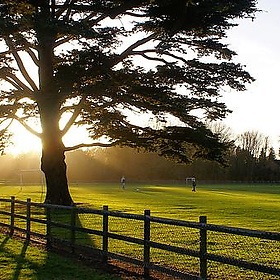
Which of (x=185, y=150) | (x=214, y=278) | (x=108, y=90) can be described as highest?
(x=108, y=90)

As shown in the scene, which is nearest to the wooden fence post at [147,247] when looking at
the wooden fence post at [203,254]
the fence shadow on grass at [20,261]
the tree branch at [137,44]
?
the wooden fence post at [203,254]

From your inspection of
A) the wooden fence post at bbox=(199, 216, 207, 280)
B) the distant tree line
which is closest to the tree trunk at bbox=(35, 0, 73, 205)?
the wooden fence post at bbox=(199, 216, 207, 280)

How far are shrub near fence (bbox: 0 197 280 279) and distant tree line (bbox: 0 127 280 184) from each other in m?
77.0

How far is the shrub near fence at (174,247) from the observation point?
9320 millimetres

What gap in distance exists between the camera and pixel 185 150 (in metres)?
27.1

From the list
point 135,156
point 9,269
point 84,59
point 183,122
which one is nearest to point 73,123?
point 183,122

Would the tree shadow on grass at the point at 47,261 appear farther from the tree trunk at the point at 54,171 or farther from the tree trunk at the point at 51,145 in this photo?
the tree trunk at the point at 54,171

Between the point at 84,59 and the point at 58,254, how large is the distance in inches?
340

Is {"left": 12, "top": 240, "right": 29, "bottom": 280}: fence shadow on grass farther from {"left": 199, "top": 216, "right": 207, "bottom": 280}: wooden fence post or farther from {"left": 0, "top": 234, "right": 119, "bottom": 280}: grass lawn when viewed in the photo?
{"left": 199, "top": 216, "right": 207, "bottom": 280}: wooden fence post

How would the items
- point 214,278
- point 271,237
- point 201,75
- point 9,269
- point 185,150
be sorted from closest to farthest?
point 271,237
point 214,278
point 9,269
point 201,75
point 185,150

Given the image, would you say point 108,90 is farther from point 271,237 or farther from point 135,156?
point 135,156

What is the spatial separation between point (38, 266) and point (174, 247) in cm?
316

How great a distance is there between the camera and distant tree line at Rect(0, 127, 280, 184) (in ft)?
322

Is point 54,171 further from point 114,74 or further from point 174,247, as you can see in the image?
point 174,247
